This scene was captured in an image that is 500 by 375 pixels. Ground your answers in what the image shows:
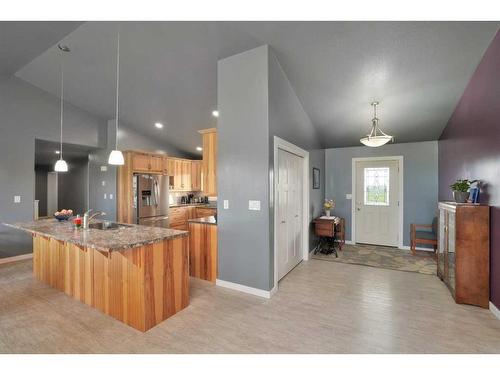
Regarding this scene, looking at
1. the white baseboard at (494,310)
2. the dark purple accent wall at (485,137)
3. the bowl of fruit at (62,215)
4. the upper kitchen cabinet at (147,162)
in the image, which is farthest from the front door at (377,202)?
the bowl of fruit at (62,215)

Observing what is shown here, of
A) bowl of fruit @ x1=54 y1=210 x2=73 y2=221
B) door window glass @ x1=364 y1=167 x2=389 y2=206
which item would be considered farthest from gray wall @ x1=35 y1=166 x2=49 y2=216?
door window glass @ x1=364 y1=167 x2=389 y2=206

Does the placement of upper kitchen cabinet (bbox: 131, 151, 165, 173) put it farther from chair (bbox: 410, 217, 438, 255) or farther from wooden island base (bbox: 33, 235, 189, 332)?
chair (bbox: 410, 217, 438, 255)

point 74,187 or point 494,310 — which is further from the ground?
point 74,187

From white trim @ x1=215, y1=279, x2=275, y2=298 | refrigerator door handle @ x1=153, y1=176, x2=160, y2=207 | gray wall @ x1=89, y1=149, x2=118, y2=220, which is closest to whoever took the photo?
white trim @ x1=215, y1=279, x2=275, y2=298

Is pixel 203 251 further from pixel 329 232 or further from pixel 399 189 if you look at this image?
pixel 399 189

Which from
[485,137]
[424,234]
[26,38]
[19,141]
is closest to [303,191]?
[485,137]

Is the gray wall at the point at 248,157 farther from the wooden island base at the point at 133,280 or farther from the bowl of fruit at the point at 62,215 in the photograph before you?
the bowl of fruit at the point at 62,215

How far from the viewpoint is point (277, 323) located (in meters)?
2.28

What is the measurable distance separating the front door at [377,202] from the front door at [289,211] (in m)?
2.10

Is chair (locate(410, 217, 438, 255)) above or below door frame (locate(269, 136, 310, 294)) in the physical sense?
below

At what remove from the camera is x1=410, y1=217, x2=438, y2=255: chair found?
452 cm

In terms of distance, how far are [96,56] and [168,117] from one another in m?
1.74

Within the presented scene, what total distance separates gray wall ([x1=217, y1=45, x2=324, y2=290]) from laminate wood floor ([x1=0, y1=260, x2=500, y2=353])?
0.43 metres

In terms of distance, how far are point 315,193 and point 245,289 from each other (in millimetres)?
2709
